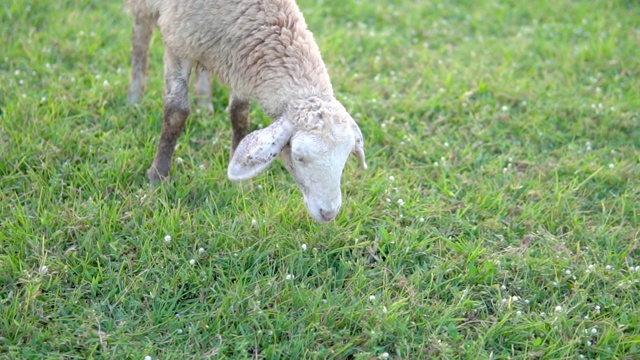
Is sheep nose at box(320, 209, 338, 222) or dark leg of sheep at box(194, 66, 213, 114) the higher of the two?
sheep nose at box(320, 209, 338, 222)

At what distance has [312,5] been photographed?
7156mm

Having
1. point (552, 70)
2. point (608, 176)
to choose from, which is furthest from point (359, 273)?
point (552, 70)

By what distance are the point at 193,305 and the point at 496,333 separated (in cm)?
157

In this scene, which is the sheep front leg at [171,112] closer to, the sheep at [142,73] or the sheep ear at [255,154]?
the sheep at [142,73]

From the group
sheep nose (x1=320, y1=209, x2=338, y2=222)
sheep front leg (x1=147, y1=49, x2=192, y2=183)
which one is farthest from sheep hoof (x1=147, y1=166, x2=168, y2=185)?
sheep nose (x1=320, y1=209, x2=338, y2=222)

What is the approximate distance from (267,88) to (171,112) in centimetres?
82

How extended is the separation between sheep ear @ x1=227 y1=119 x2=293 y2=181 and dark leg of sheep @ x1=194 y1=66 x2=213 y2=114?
1.78 m

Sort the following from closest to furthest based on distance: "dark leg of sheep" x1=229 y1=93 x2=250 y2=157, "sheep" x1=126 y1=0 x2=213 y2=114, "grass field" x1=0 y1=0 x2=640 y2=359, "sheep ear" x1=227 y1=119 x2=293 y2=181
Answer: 1. "grass field" x1=0 y1=0 x2=640 y2=359
2. "sheep ear" x1=227 y1=119 x2=293 y2=181
3. "dark leg of sheep" x1=229 y1=93 x2=250 y2=157
4. "sheep" x1=126 y1=0 x2=213 y2=114

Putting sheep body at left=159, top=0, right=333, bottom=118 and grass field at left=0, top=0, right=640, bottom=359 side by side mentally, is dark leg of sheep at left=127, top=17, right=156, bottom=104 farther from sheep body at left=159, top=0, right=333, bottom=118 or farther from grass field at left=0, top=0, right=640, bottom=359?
sheep body at left=159, top=0, right=333, bottom=118

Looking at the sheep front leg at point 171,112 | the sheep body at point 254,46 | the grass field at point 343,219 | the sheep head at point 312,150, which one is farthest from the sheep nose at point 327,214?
the sheep front leg at point 171,112

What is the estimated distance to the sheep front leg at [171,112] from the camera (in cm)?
435

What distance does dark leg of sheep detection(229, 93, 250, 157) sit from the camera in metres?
4.57

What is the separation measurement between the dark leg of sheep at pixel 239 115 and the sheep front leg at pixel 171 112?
34 centimetres

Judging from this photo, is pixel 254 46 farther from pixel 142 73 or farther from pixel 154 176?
pixel 142 73
